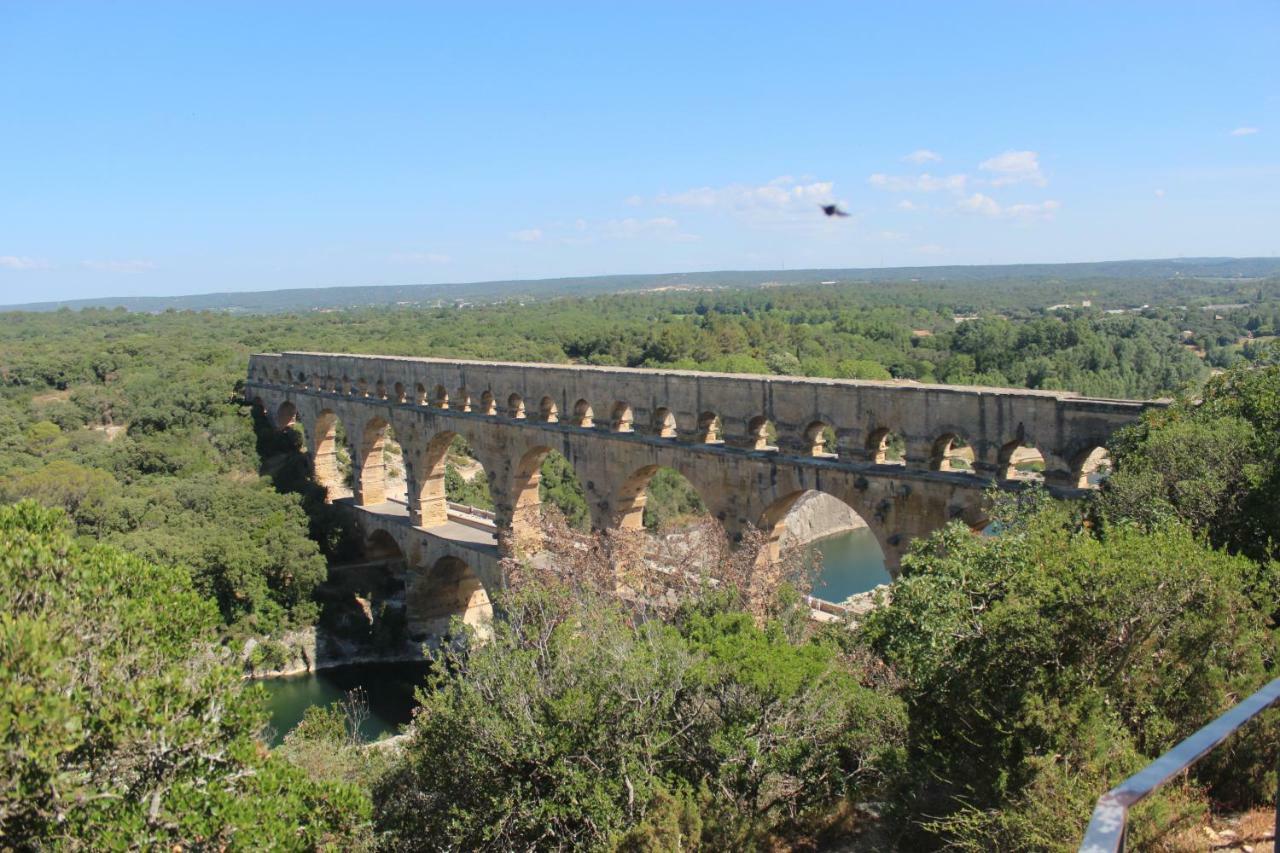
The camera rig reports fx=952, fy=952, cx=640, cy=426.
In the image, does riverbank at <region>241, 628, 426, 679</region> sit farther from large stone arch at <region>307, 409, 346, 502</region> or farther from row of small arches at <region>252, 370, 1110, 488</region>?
row of small arches at <region>252, 370, 1110, 488</region>

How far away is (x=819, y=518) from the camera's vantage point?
38656mm

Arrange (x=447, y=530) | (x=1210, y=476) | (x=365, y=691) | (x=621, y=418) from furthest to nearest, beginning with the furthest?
(x=447, y=530) → (x=365, y=691) → (x=621, y=418) → (x=1210, y=476)

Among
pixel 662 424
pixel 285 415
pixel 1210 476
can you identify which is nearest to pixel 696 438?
pixel 662 424

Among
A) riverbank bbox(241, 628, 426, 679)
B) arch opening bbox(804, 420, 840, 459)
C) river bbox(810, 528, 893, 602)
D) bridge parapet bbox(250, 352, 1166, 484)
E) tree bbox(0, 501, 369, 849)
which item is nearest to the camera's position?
tree bbox(0, 501, 369, 849)

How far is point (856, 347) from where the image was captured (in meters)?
55.1

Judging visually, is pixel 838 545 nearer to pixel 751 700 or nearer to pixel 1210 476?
pixel 1210 476

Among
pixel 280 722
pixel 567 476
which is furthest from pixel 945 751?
pixel 567 476

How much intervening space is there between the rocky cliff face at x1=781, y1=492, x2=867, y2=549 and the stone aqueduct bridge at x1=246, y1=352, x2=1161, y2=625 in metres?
16.8

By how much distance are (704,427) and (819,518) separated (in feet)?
80.6

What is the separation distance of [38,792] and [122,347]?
4832 centimetres

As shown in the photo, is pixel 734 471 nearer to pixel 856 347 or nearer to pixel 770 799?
pixel 770 799

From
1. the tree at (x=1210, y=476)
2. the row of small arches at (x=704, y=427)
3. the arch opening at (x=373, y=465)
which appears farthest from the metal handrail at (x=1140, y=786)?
the arch opening at (x=373, y=465)

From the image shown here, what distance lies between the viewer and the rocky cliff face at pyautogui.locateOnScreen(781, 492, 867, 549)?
121 ft

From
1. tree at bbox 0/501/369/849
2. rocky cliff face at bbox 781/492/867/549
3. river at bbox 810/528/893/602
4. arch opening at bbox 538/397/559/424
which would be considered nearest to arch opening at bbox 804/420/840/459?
arch opening at bbox 538/397/559/424
